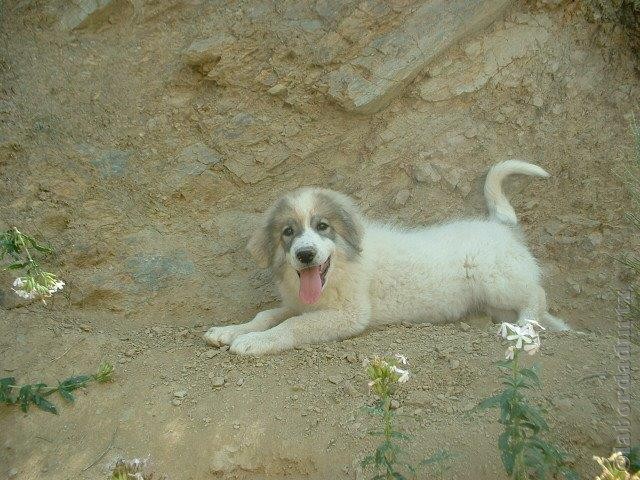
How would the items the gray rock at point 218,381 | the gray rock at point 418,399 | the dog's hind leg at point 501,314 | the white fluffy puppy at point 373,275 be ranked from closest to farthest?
the gray rock at point 418,399 → the gray rock at point 218,381 → the white fluffy puppy at point 373,275 → the dog's hind leg at point 501,314

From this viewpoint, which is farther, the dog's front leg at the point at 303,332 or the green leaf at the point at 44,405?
the dog's front leg at the point at 303,332

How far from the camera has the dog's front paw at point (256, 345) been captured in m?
3.88

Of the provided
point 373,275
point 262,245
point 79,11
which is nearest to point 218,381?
point 262,245

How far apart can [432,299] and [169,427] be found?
78.4 inches

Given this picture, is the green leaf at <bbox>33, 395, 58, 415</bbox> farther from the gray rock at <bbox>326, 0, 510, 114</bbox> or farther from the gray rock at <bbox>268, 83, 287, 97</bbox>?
the gray rock at <bbox>326, 0, 510, 114</bbox>

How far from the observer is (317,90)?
16.2 ft

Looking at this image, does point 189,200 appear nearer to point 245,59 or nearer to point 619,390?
point 245,59

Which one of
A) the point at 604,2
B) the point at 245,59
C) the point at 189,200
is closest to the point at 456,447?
the point at 189,200

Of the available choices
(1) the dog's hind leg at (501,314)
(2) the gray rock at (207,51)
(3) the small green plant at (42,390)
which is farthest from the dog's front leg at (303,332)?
(2) the gray rock at (207,51)

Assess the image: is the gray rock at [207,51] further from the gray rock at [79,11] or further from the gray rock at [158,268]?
the gray rock at [158,268]

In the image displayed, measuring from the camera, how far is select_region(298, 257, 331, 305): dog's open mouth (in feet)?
13.2

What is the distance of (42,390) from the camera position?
135 inches

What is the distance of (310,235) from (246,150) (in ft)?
4.19

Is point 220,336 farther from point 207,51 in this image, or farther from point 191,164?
point 207,51
